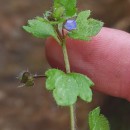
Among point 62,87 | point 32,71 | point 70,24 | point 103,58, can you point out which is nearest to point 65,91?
point 62,87

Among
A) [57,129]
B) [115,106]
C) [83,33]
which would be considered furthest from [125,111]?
[83,33]

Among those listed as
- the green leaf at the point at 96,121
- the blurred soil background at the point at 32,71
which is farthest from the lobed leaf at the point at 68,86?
the blurred soil background at the point at 32,71

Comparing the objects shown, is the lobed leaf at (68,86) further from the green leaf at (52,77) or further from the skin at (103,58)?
the skin at (103,58)

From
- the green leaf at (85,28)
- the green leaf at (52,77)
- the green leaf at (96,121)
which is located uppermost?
the green leaf at (85,28)

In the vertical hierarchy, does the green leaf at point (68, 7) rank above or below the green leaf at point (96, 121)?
above

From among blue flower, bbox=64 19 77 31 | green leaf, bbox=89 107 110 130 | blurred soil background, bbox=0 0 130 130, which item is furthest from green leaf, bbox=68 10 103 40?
blurred soil background, bbox=0 0 130 130

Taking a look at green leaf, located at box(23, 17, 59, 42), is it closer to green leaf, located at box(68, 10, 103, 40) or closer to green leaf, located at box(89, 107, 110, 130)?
green leaf, located at box(68, 10, 103, 40)
